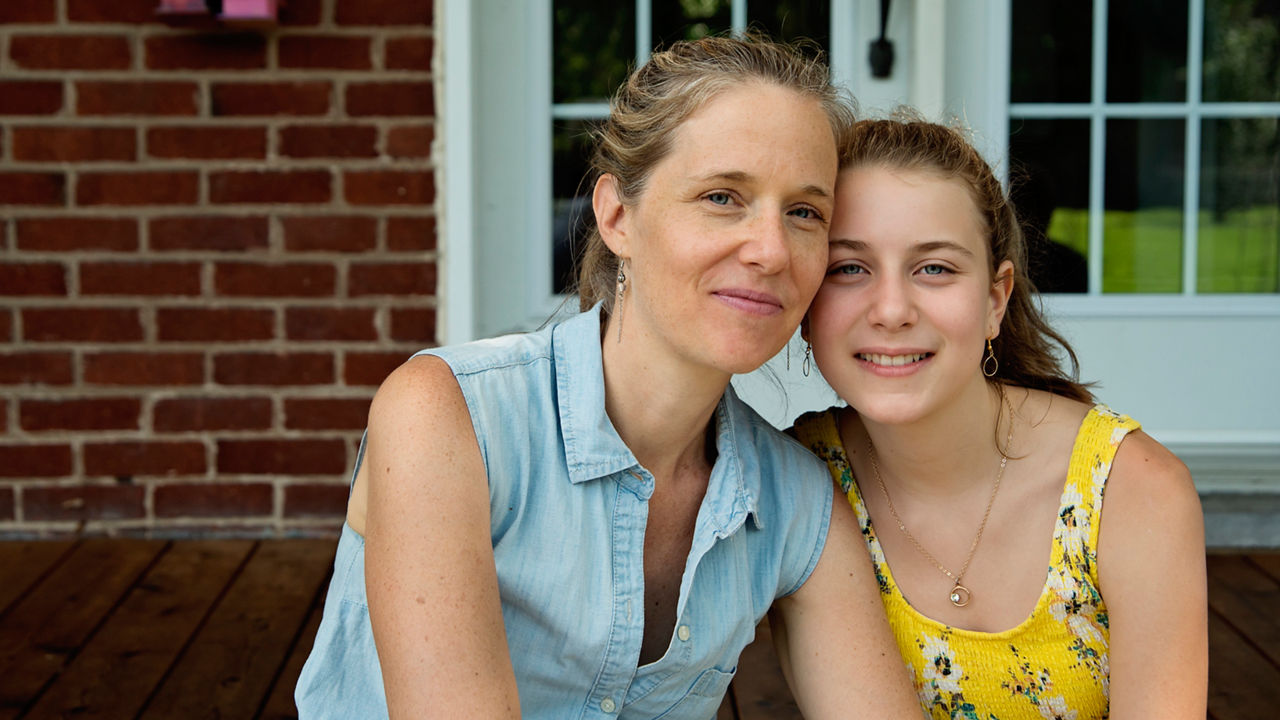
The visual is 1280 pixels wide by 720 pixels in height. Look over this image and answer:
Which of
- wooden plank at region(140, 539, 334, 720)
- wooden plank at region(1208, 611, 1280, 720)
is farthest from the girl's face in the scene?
wooden plank at region(140, 539, 334, 720)

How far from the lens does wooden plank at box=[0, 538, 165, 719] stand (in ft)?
7.53

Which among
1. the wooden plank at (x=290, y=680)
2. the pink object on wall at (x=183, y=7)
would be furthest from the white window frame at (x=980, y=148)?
the wooden plank at (x=290, y=680)

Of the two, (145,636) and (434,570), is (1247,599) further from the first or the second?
(145,636)

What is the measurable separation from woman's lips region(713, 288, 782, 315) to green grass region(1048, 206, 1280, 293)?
1970 millimetres

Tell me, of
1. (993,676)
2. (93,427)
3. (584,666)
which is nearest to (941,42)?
(993,676)

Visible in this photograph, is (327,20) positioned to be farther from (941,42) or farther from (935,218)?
(935,218)

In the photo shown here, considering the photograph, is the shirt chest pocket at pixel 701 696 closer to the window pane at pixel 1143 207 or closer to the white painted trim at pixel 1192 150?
the window pane at pixel 1143 207

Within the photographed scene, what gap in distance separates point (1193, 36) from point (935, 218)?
188 centimetres

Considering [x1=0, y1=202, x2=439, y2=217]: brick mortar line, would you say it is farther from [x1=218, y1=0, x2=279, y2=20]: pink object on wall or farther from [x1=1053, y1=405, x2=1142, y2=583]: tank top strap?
[x1=1053, y1=405, x2=1142, y2=583]: tank top strap

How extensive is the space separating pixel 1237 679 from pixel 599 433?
1574 mm

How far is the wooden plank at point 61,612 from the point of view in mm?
2295

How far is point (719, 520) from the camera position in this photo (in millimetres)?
1556

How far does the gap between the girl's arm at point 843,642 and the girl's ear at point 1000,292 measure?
1.12ft

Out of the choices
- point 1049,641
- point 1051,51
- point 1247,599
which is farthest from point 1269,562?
point 1049,641
